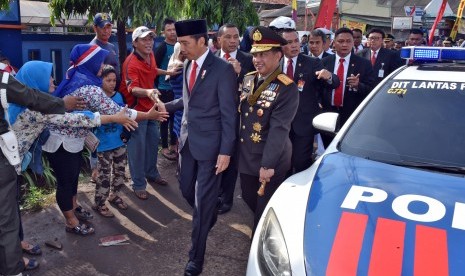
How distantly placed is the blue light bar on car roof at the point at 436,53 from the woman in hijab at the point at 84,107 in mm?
1976

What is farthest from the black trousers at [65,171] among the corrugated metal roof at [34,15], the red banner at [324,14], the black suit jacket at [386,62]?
the corrugated metal roof at [34,15]

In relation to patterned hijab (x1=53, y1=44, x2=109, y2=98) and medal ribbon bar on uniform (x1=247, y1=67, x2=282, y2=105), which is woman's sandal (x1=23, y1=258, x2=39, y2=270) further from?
medal ribbon bar on uniform (x1=247, y1=67, x2=282, y2=105)

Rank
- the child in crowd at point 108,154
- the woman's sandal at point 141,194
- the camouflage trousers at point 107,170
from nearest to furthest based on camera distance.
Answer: the child in crowd at point 108,154
the camouflage trousers at point 107,170
the woman's sandal at point 141,194

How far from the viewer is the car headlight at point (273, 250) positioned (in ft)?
6.79

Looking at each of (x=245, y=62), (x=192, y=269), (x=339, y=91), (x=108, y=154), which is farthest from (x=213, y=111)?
(x=339, y=91)

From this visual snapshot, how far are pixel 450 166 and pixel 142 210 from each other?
2972 mm

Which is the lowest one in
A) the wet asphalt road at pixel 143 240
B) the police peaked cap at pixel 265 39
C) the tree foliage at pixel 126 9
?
the wet asphalt road at pixel 143 240

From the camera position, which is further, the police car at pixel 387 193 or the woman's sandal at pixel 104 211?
the woman's sandal at pixel 104 211

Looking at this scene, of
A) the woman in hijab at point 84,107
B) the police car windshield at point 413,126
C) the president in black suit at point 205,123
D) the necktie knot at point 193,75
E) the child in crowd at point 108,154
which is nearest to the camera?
the police car windshield at point 413,126

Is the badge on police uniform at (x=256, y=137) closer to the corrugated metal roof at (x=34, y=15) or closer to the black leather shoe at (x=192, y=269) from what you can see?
the black leather shoe at (x=192, y=269)

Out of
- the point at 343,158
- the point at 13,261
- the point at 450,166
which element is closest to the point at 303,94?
the point at 343,158

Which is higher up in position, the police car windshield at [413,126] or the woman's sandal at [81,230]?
the police car windshield at [413,126]

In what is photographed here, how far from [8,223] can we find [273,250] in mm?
1732

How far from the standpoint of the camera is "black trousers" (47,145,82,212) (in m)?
3.52
